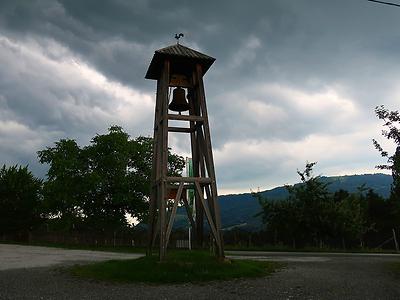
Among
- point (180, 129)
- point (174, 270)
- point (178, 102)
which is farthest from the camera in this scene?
point (180, 129)

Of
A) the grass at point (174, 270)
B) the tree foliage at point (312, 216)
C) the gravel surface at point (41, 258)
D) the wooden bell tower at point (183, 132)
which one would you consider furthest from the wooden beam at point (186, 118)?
the tree foliage at point (312, 216)

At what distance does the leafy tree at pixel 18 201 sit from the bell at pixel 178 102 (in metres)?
33.4

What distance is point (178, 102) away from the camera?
14711 mm

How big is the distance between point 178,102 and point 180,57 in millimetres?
1625

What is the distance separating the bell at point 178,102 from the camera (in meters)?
14.7

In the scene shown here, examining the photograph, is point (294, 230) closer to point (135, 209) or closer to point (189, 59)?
point (135, 209)

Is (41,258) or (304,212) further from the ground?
(304,212)

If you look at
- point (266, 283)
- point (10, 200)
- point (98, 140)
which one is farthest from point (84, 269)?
point (10, 200)

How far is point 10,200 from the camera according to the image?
45031 mm

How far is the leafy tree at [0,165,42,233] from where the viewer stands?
44062 millimetres

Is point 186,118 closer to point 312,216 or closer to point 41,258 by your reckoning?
point 41,258

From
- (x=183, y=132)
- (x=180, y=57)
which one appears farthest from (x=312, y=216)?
(x=180, y=57)

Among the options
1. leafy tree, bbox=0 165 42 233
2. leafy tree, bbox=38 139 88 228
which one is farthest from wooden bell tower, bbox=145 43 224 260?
leafy tree, bbox=0 165 42 233

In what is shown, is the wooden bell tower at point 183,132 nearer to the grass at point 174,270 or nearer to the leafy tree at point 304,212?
the grass at point 174,270
